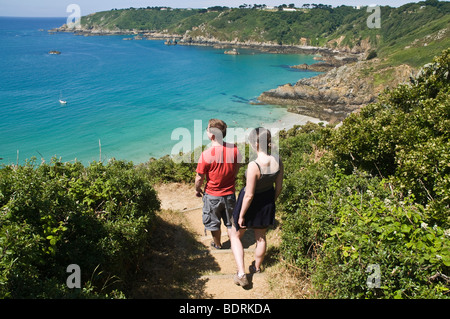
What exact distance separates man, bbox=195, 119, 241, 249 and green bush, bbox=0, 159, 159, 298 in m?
1.07

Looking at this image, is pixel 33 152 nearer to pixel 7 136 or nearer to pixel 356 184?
pixel 7 136

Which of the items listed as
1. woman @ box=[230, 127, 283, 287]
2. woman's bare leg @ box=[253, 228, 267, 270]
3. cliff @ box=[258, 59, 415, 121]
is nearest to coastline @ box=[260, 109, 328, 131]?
cliff @ box=[258, 59, 415, 121]

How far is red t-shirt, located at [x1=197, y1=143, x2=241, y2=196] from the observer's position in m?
4.36

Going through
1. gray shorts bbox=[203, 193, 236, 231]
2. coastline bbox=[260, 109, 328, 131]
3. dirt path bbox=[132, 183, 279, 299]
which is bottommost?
coastline bbox=[260, 109, 328, 131]

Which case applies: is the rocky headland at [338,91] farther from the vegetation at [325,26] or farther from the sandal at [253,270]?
the sandal at [253,270]

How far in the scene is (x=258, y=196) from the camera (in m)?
3.94

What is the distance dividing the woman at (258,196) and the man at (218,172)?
1.48ft

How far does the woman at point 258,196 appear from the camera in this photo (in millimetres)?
3721

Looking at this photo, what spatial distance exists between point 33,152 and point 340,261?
107 ft

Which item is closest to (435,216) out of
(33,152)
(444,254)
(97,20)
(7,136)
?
(444,254)

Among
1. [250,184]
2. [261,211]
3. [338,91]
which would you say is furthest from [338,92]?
[250,184]

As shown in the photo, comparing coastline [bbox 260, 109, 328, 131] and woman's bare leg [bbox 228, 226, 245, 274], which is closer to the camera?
woman's bare leg [bbox 228, 226, 245, 274]

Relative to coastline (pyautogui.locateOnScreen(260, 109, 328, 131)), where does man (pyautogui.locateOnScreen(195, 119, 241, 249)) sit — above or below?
above

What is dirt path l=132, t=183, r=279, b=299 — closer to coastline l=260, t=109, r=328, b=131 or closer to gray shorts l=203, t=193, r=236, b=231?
gray shorts l=203, t=193, r=236, b=231
